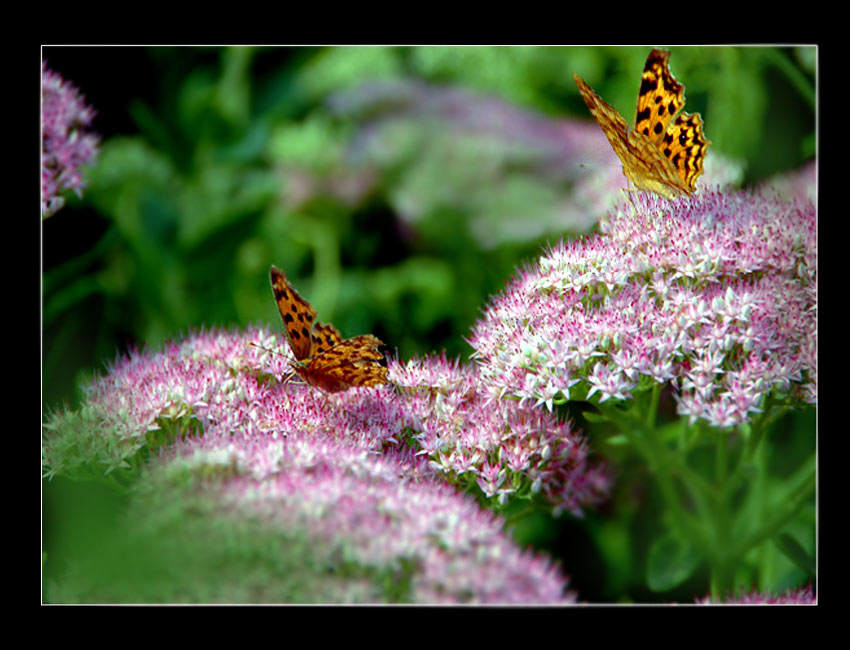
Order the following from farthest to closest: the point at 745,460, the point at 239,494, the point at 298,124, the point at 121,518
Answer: the point at 298,124
the point at 745,460
the point at 121,518
the point at 239,494

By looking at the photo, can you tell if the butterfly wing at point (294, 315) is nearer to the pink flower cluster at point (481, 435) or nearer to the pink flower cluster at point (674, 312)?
the pink flower cluster at point (481, 435)

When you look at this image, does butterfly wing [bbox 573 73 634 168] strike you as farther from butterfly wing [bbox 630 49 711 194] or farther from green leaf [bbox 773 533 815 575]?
green leaf [bbox 773 533 815 575]

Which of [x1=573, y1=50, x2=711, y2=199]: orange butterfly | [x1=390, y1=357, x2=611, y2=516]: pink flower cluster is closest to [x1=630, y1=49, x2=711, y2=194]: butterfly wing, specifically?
[x1=573, y1=50, x2=711, y2=199]: orange butterfly

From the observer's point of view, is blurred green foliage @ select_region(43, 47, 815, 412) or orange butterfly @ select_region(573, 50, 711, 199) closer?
→ orange butterfly @ select_region(573, 50, 711, 199)

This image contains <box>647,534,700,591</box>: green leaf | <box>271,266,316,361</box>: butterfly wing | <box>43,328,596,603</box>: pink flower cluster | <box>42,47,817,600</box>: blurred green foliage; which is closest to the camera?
<box>43,328,596,603</box>: pink flower cluster

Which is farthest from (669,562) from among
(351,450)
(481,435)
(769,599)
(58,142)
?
(58,142)

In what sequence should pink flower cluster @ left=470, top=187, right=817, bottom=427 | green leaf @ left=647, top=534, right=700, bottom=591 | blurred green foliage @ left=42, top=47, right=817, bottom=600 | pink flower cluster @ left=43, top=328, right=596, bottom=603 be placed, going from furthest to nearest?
1. blurred green foliage @ left=42, top=47, right=817, bottom=600
2. green leaf @ left=647, top=534, right=700, bottom=591
3. pink flower cluster @ left=470, top=187, right=817, bottom=427
4. pink flower cluster @ left=43, top=328, right=596, bottom=603
